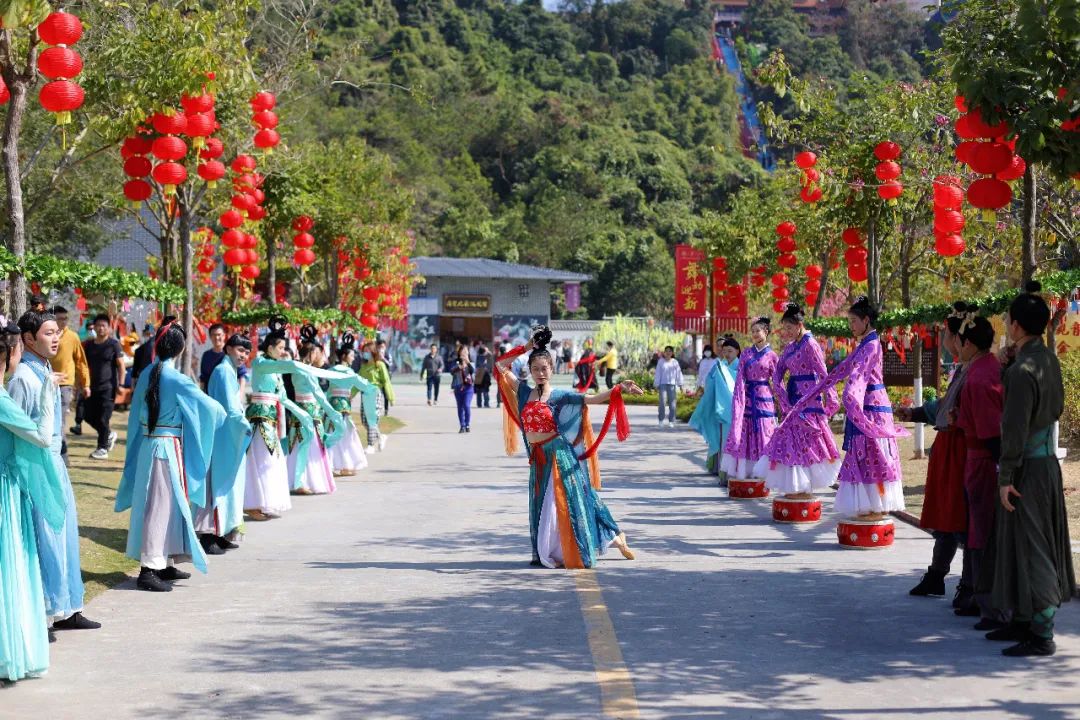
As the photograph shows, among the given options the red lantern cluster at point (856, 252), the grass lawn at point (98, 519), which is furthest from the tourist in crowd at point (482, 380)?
the grass lawn at point (98, 519)

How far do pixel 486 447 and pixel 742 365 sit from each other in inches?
337

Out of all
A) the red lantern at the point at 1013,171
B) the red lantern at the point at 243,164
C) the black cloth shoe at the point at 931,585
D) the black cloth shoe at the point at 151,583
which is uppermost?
the red lantern at the point at 243,164

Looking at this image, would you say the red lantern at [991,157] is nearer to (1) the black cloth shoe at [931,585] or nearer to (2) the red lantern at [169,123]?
(1) the black cloth shoe at [931,585]

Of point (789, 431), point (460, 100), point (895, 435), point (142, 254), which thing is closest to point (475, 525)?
point (789, 431)

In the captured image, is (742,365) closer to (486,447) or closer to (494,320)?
(486,447)

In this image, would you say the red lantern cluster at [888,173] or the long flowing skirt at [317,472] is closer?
the long flowing skirt at [317,472]

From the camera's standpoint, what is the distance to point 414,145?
78250 millimetres

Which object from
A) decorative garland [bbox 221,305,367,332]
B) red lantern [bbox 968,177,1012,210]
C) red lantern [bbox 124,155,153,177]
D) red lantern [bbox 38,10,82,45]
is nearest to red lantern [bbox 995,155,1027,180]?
red lantern [bbox 968,177,1012,210]

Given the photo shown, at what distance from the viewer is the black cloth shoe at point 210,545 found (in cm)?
1029

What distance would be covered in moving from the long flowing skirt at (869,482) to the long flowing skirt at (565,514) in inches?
82.8

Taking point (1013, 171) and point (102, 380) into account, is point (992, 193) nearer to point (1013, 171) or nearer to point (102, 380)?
point (1013, 171)

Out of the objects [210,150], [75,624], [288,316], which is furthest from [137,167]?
[288,316]

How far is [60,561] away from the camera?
704 centimetres

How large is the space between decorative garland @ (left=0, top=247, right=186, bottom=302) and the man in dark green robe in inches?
325
